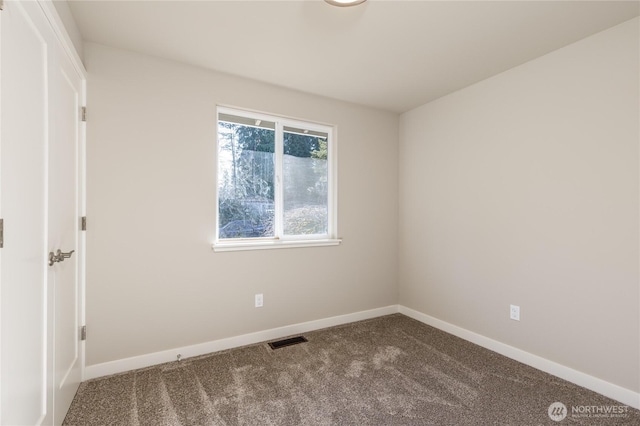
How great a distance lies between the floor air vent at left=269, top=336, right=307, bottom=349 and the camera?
2.69 m

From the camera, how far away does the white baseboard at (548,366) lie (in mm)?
1911

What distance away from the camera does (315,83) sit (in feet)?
9.28

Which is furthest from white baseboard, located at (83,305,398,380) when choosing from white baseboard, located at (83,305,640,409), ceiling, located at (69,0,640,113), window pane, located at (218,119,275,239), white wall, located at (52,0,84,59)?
ceiling, located at (69,0,640,113)

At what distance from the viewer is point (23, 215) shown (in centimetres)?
119

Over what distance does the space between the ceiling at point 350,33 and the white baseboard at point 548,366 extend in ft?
7.57

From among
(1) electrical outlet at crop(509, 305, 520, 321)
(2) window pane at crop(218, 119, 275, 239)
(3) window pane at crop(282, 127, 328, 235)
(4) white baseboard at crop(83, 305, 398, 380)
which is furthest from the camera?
(3) window pane at crop(282, 127, 328, 235)

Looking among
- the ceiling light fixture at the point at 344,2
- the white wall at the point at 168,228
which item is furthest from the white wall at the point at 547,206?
the ceiling light fixture at the point at 344,2

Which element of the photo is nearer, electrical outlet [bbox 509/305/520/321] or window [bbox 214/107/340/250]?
electrical outlet [bbox 509/305/520/321]

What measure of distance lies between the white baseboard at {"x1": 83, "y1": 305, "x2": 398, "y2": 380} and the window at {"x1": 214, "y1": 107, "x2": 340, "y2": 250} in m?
0.80

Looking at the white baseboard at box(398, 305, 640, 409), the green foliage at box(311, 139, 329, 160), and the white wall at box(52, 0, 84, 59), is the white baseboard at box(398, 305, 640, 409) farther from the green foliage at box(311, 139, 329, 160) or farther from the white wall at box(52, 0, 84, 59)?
the white wall at box(52, 0, 84, 59)

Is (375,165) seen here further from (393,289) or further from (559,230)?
(559,230)

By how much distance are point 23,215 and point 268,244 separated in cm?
180

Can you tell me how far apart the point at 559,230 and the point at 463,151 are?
1.07 meters

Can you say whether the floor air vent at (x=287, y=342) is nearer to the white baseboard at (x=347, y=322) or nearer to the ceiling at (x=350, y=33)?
the white baseboard at (x=347, y=322)
